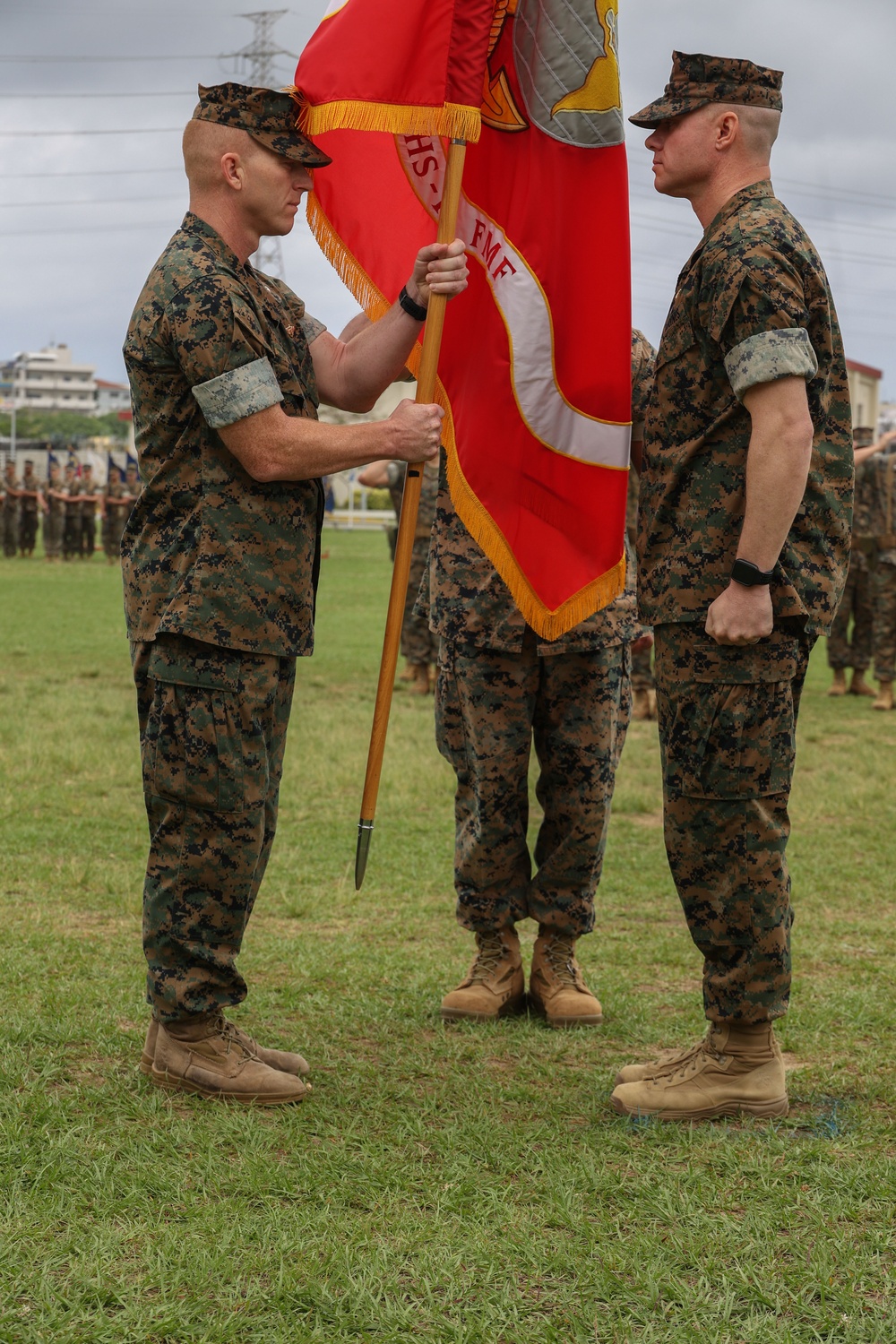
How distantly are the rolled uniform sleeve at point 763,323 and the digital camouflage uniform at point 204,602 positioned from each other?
1086 mm

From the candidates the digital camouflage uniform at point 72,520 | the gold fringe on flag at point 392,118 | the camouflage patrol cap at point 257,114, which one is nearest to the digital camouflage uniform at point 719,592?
the gold fringe on flag at point 392,118

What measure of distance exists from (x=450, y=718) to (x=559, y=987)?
0.91 meters

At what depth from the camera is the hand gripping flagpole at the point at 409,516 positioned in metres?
3.61

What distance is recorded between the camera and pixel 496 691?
4.25m

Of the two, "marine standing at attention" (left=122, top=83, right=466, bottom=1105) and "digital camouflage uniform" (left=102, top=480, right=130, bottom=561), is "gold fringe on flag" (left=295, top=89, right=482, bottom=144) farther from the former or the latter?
"digital camouflage uniform" (left=102, top=480, right=130, bottom=561)

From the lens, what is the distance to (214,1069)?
358 cm

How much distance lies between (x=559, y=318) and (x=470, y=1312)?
269 cm

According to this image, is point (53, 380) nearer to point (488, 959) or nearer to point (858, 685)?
point (858, 685)

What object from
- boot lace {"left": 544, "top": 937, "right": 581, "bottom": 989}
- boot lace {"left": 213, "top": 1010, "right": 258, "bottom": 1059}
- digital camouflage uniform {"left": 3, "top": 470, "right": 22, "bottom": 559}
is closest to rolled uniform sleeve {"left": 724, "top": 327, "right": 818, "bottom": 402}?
boot lace {"left": 544, "top": 937, "right": 581, "bottom": 989}

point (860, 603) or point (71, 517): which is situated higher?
point (71, 517)

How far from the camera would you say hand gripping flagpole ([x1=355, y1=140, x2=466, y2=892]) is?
3.61 m

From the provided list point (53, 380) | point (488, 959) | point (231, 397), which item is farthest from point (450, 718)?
point (53, 380)

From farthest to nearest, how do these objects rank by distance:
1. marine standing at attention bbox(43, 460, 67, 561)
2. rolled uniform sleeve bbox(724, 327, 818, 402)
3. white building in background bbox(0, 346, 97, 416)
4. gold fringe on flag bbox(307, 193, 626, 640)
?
white building in background bbox(0, 346, 97, 416)
marine standing at attention bbox(43, 460, 67, 561)
gold fringe on flag bbox(307, 193, 626, 640)
rolled uniform sleeve bbox(724, 327, 818, 402)

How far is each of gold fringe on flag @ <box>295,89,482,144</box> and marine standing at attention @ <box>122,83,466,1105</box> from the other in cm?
11
